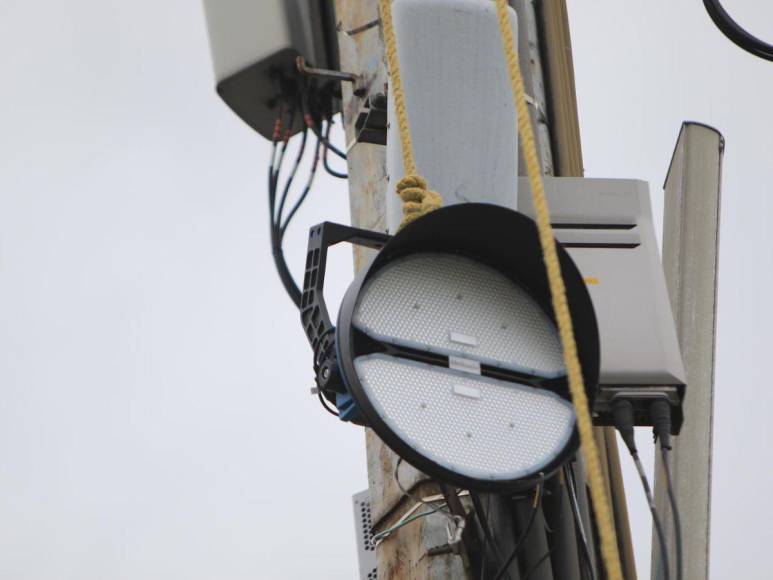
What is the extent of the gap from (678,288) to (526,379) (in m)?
0.88

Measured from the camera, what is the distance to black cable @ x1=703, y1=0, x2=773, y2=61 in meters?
2.71

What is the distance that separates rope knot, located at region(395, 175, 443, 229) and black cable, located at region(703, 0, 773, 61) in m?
0.89

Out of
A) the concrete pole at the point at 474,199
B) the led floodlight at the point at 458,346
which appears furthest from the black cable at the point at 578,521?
the led floodlight at the point at 458,346

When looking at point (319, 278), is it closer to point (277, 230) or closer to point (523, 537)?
point (523, 537)

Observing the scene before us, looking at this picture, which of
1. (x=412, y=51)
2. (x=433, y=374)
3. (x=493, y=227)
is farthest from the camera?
(x=412, y=51)

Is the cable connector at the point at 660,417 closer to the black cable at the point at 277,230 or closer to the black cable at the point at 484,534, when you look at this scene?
the black cable at the point at 484,534

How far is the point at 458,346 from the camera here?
2084mm

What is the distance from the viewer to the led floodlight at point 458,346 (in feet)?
6.45

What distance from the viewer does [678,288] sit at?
2875 mm

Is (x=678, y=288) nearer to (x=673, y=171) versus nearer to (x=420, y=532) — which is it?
(x=673, y=171)

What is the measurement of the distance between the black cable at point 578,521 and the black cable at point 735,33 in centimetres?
97

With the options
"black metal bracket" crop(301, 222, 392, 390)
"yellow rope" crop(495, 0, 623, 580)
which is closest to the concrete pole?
"black metal bracket" crop(301, 222, 392, 390)

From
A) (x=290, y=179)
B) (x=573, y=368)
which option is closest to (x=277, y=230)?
(x=290, y=179)

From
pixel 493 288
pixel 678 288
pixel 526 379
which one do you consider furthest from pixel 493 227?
pixel 678 288
